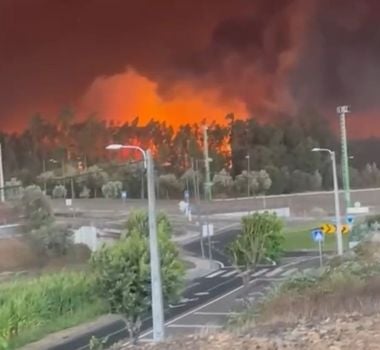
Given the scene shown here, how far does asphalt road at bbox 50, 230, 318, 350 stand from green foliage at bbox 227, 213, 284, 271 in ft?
1.45

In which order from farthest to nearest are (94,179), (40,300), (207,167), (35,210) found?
1. (207,167)
2. (94,179)
3. (35,210)
4. (40,300)

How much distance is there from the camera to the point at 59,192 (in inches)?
1549

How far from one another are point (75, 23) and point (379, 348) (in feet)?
140

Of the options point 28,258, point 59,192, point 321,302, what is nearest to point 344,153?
point 59,192

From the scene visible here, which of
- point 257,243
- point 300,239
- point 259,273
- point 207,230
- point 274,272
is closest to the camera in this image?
point 274,272

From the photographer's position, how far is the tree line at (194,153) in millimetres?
43938

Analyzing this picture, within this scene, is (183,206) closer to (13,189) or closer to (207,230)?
(207,230)

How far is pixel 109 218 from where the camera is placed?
36.7 m

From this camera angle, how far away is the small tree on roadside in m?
31.2

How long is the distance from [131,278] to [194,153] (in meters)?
28.5

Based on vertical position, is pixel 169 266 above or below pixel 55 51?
below

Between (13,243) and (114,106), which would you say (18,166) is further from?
(13,243)

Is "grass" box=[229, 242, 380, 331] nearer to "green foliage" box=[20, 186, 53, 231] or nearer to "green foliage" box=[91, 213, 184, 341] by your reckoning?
"green foliage" box=[91, 213, 184, 341]

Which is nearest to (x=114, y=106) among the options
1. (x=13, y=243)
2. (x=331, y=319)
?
(x=13, y=243)
